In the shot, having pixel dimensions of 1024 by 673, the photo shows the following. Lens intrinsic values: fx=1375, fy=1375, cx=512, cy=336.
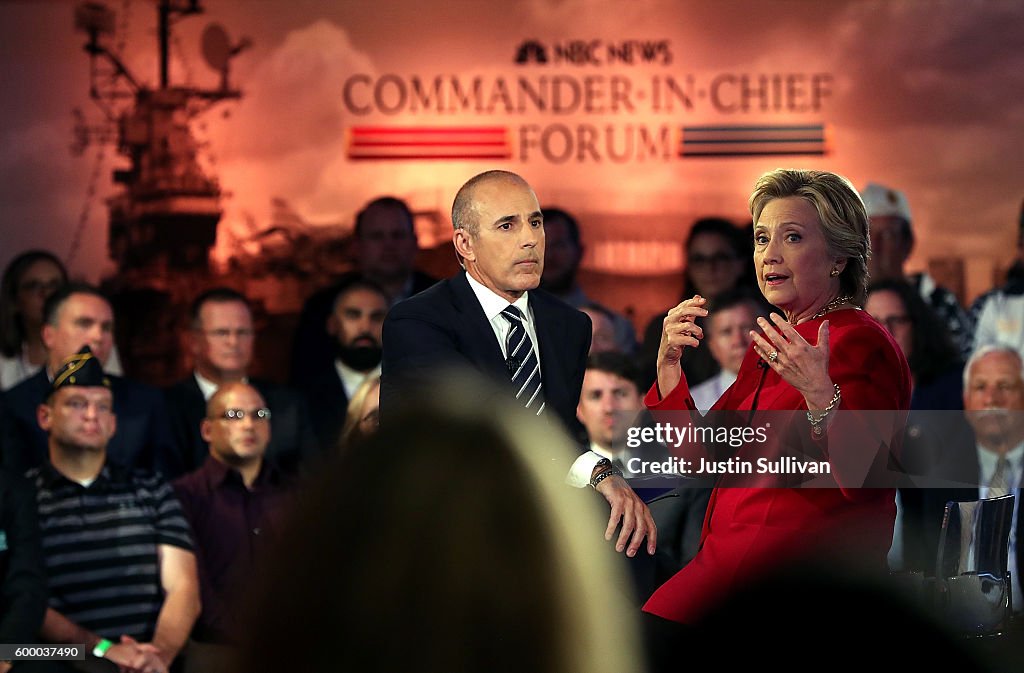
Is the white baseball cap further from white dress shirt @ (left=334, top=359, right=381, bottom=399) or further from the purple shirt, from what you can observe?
the purple shirt

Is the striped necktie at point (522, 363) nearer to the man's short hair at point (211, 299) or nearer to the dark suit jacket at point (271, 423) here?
the dark suit jacket at point (271, 423)

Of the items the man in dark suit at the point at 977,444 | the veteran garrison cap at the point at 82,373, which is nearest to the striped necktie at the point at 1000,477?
the man in dark suit at the point at 977,444

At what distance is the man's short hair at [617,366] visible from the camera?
17.9 ft

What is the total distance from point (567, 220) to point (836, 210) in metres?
3.86

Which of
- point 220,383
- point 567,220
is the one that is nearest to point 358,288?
point 220,383

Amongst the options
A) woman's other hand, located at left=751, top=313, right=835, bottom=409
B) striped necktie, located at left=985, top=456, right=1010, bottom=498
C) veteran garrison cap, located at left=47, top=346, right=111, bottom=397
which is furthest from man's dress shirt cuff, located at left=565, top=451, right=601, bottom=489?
striped necktie, located at left=985, top=456, right=1010, bottom=498

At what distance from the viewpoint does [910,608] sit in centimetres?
79

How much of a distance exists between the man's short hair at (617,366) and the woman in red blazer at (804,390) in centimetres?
230

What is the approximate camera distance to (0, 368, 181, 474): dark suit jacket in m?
6.09

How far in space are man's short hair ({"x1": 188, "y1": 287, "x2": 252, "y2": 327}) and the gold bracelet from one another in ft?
14.1

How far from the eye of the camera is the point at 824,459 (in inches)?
113

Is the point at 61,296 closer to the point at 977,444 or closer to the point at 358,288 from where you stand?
the point at 358,288

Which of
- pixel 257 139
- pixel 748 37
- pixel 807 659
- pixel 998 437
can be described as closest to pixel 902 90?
pixel 748 37

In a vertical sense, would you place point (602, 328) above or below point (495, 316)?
above
